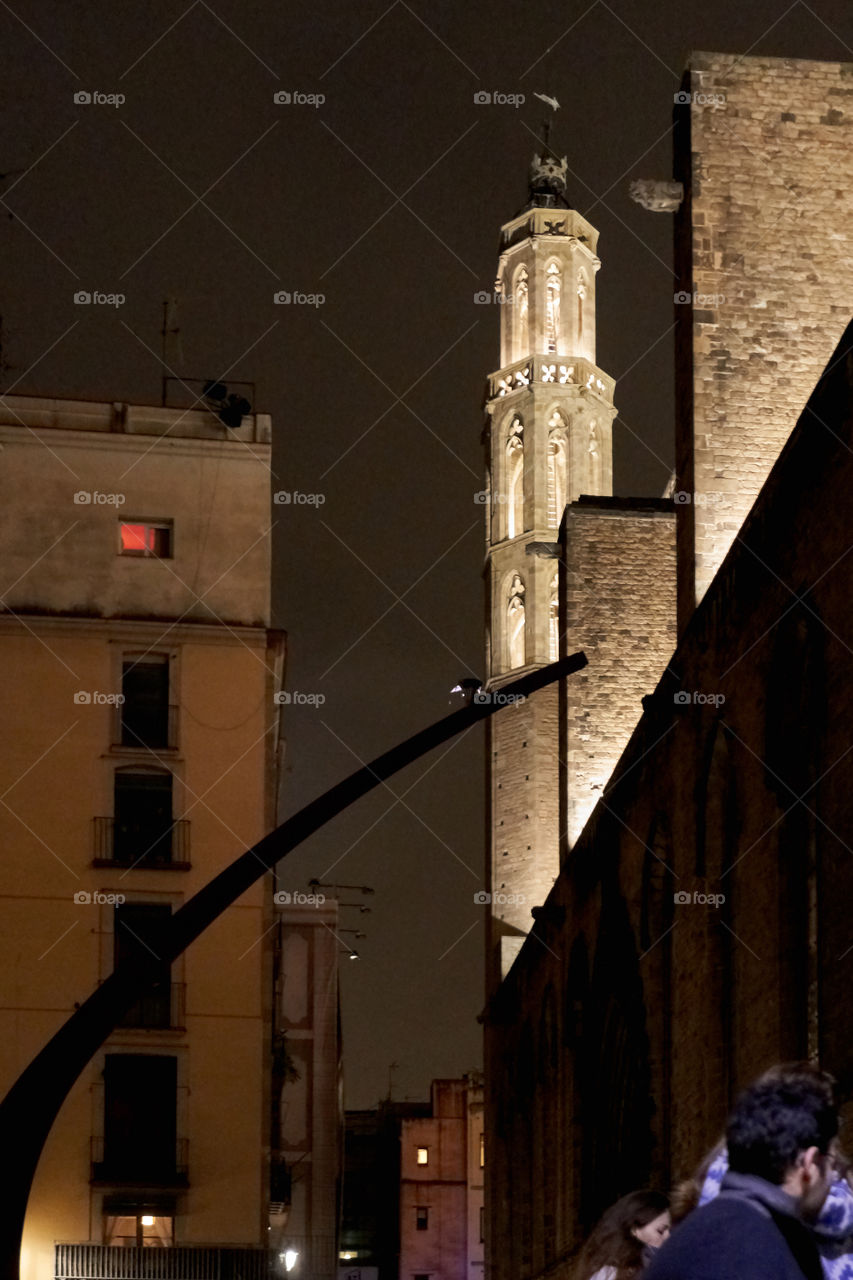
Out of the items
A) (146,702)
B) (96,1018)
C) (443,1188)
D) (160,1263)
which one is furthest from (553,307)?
(96,1018)

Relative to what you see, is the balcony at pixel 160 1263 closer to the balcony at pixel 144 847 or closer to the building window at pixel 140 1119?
the building window at pixel 140 1119

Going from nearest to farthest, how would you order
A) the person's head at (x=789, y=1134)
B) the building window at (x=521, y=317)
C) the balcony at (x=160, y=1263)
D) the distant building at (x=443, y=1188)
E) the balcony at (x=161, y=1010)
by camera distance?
the person's head at (x=789, y=1134) < the balcony at (x=160, y=1263) < the balcony at (x=161, y=1010) < the building window at (x=521, y=317) < the distant building at (x=443, y=1188)

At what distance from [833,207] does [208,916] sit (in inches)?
640

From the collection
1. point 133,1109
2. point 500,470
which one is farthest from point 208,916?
point 500,470

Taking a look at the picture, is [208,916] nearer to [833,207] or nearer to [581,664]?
[581,664]

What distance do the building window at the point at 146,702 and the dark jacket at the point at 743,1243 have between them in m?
27.6

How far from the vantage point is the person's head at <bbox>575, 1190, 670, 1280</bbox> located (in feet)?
18.3

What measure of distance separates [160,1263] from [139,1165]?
1.45 metres

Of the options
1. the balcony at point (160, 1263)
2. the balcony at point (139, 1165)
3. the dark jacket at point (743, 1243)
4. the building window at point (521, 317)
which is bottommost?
the balcony at point (160, 1263)

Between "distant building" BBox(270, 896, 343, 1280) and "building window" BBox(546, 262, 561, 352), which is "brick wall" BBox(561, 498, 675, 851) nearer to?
"distant building" BBox(270, 896, 343, 1280)

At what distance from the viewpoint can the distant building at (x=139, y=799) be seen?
2928 centimetres

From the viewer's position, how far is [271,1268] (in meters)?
29.5

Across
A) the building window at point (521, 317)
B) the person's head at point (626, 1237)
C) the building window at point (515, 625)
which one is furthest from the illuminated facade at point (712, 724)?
the building window at point (521, 317)

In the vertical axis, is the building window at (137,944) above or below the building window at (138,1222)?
above
